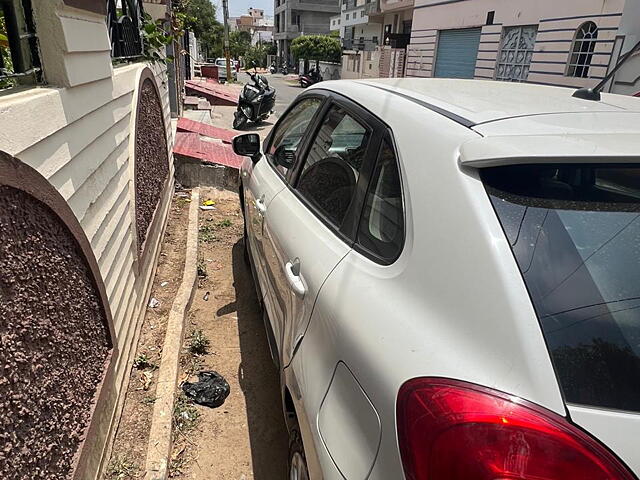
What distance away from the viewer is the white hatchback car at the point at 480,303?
3.06 feet

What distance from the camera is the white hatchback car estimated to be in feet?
3.06

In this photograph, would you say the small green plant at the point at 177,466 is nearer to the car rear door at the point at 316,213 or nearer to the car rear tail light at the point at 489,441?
the car rear door at the point at 316,213

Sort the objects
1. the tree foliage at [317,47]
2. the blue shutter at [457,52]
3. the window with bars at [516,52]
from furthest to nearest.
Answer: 1. the tree foliage at [317,47]
2. the blue shutter at [457,52]
3. the window with bars at [516,52]

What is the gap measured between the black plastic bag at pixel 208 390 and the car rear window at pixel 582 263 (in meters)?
2.17

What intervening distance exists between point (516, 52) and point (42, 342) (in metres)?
16.9

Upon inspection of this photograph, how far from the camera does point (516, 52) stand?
15.2 m

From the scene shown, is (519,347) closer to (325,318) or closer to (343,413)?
(343,413)

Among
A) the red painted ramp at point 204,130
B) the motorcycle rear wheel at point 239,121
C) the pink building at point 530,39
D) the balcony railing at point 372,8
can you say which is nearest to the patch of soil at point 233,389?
the red painted ramp at point 204,130

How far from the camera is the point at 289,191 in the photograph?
2.50 meters

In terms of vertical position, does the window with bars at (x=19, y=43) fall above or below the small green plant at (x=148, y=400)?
above

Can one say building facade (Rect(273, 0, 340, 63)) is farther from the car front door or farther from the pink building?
the car front door

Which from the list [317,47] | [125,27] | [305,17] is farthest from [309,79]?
[305,17]

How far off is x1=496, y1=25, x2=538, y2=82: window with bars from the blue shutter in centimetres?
151

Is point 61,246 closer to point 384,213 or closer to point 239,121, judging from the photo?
point 384,213
